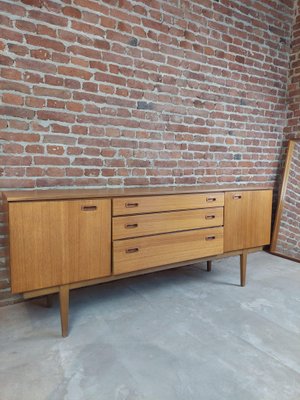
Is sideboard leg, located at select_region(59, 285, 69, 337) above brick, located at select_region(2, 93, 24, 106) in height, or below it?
below

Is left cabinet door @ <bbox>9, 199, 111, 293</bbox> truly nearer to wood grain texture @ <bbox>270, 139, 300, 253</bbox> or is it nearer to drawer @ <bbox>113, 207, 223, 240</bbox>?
drawer @ <bbox>113, 207, 223, 240</bbox>

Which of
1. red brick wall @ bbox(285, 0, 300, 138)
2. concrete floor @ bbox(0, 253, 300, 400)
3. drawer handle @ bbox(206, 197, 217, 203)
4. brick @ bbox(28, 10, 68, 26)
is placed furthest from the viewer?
red brick wall @ bbox(285, 0, 300, 138)

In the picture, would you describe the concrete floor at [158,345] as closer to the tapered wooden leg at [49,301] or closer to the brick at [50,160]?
the tapered wooden leg at [49,301]

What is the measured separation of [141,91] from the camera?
95.8 inches

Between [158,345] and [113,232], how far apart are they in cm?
68

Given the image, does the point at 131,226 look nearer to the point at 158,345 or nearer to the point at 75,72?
the point at 158,345

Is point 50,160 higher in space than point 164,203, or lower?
higher

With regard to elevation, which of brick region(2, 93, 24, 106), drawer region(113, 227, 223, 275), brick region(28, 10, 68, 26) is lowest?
drawer region(113, 227, 223, 275)

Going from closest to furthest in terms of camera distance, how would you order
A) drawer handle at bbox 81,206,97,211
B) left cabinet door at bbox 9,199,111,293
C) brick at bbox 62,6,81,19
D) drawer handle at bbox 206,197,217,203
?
1. left cabinet door at bbox 9,199,111,293
2. drawer handle at bbox 81,206,97,211
3. brick at bbox 62,6,81,19
4. drawer handle at bbox 206,197,217,203

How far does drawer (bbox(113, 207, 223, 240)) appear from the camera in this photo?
1829 millimetres

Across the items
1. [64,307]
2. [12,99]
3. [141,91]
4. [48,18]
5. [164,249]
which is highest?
[48,18]

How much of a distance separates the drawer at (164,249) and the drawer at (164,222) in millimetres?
38

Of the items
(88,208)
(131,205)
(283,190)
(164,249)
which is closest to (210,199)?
(164,249)

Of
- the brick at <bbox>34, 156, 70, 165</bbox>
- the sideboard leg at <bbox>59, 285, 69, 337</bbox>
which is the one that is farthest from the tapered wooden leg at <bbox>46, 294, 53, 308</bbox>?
the brick at <bbox>34, 156, 70, 165</bbox>
